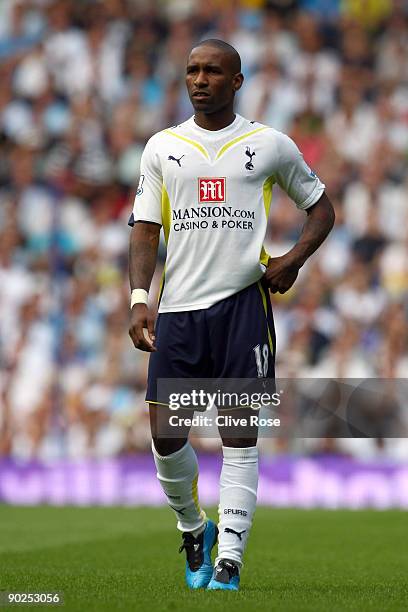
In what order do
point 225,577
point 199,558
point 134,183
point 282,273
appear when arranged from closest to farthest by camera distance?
point 225,577
point 282,273
point 199,558
point 134,183

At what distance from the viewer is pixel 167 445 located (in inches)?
237

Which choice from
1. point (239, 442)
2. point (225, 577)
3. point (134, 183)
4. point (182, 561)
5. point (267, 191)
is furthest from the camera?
point (134, 183)

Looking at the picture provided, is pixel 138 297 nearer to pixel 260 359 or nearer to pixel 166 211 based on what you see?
pixel 166 211

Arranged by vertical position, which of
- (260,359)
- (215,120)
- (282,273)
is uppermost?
(215,120)

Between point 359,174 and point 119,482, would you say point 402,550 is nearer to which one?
point 119,482

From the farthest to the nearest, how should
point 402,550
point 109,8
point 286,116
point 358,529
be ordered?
point 109,8 → point 286,116 → point 358,529 → point 402,550

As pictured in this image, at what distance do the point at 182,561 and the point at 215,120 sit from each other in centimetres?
300

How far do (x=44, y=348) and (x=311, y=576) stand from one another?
10.6 m

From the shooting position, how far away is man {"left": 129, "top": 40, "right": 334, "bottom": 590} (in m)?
5.89

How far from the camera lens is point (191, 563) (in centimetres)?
621

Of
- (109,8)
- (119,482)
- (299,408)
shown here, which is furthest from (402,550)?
(109,8)

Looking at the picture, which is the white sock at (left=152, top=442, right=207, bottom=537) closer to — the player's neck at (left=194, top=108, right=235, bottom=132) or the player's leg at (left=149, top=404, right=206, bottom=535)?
the player's leg at (left=149, top=404, right=206, bottom=535)

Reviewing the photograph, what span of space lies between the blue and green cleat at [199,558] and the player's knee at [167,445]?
50 cm

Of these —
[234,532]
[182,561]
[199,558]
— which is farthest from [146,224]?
[182,561]
